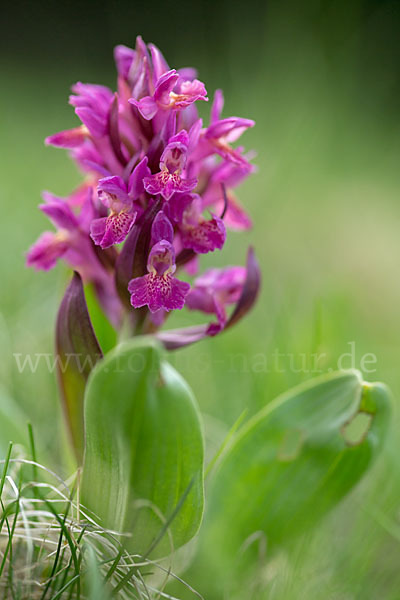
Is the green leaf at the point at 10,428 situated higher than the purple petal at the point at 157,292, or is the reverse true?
the purple petal at the point at 157,292

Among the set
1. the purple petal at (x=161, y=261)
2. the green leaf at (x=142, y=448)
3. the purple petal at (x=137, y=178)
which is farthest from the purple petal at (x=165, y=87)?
the green leaf at (x=142, y=448)

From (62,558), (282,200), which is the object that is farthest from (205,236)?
(282,200)

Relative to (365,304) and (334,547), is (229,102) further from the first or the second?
(334,547)

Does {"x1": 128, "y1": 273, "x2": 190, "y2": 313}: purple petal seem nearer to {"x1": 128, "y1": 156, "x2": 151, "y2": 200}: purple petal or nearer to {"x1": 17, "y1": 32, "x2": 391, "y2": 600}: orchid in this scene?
{"x1": 17, "y1": 32, "x2": 391, "y2": 600}: orchid

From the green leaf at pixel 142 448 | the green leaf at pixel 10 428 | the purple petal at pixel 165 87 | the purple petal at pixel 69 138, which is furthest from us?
the green leaf at pixel 10 428

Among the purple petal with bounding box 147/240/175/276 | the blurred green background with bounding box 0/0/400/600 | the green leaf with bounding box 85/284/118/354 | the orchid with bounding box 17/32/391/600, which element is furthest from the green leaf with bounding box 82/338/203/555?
the green leaf with bounding box 85/284/118/354

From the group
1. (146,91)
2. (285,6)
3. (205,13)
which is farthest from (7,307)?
(205,13)

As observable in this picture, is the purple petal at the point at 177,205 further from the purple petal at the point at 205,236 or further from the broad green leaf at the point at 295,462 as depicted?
the broad green leaf at the point at 295,462

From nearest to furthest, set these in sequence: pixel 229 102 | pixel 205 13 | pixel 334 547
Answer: pixel 334 547 < pixel 229 102 < pixel 205 13
